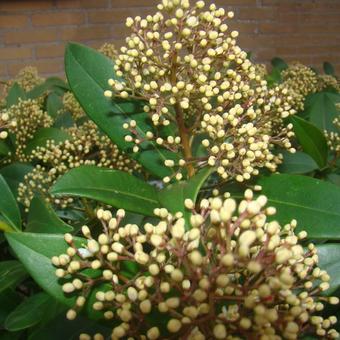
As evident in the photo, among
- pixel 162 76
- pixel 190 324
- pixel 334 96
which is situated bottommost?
pixel 190 324

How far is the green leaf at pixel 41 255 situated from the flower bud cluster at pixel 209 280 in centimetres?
1

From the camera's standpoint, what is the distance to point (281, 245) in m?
0.50

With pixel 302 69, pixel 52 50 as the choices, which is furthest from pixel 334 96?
pixel 52 50

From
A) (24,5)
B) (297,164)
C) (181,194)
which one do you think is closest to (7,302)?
(181,194)

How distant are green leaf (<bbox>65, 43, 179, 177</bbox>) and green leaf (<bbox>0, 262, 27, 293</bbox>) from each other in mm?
287

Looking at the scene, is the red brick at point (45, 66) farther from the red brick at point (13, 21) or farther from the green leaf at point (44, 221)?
the green leaf at point (44, 221)

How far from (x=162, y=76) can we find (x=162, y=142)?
112mm

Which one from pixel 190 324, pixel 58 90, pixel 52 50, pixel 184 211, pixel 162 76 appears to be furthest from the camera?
pixel 52 50

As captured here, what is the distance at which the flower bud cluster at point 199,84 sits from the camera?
691 millimetres

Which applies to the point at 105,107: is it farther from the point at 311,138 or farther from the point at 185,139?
the point at 311,138

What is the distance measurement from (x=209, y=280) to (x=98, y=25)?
3.82m

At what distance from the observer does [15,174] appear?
3.54ft

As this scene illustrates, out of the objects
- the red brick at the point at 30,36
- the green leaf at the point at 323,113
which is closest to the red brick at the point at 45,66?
the red brick at the point at 30,36

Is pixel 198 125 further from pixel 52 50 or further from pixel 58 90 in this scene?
pixel 52 50
